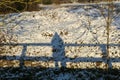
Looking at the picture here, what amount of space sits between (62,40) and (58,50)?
0.75 m

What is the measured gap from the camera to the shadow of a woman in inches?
528

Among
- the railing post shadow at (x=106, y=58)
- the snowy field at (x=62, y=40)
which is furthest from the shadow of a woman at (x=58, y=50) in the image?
the railing post shadow at (x=106, y=58)

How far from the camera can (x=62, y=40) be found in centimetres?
1470

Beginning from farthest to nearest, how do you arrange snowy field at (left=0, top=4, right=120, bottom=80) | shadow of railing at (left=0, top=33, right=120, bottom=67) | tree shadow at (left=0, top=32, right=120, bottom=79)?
shadow of railing at (left=0, top=33, right=120, bottom=67) < snowy field at (left=0, top=4, right=120, bottom=80) < tree shadow at (left=0, top=32, right=120, bottom=79)

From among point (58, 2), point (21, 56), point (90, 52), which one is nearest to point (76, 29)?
point (90, 52)

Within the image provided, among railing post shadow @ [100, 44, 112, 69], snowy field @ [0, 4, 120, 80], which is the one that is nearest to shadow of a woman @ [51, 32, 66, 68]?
snowy field @ [0, 4, 120, 80]

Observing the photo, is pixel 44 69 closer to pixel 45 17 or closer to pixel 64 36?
pixel 64 36

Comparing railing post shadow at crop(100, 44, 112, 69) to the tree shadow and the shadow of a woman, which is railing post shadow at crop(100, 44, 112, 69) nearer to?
the tree shadow

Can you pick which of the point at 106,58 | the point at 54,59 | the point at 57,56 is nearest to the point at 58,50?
the point at 57,56

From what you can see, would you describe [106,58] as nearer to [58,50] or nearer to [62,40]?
[58,50]

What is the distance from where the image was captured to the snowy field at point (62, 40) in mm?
13110

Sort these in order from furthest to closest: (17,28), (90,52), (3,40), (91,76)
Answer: (17,28) → (3,40) → (90,52) → (91,76)

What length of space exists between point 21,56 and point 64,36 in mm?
2348

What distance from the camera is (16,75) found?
42.0ft
